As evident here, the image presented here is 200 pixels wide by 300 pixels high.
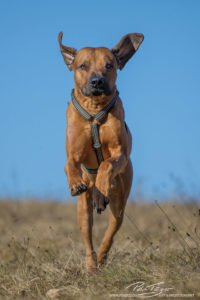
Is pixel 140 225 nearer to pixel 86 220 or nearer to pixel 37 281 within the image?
pixel 86 220

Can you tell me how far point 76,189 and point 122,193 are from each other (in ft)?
4.34

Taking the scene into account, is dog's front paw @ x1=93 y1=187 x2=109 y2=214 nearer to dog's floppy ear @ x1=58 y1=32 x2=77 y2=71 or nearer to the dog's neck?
the dog's neck

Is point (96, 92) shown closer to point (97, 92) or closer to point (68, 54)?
point (97, 92)

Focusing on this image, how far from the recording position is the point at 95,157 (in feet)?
22.2

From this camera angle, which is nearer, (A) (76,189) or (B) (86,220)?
(A) (76,189)

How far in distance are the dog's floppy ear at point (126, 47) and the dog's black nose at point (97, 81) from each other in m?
0.84

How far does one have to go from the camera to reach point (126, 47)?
703 centimetres

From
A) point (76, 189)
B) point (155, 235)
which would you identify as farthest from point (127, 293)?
point (155, 235)

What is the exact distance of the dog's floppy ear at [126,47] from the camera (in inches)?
275

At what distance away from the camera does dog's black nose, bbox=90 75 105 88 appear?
6219 millimetres

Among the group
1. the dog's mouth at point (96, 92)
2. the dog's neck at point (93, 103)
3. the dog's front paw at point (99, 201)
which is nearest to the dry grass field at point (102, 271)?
the dog's front paw at point (99, 201)

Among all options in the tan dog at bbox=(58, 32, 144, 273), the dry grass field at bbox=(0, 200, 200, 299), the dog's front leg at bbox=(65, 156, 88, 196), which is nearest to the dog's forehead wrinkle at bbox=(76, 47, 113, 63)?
the tan dog at bbox=(58, 32, 144, 273)

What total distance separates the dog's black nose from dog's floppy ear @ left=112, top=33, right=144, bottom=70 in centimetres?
84

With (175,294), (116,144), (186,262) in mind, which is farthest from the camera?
(116,144)
